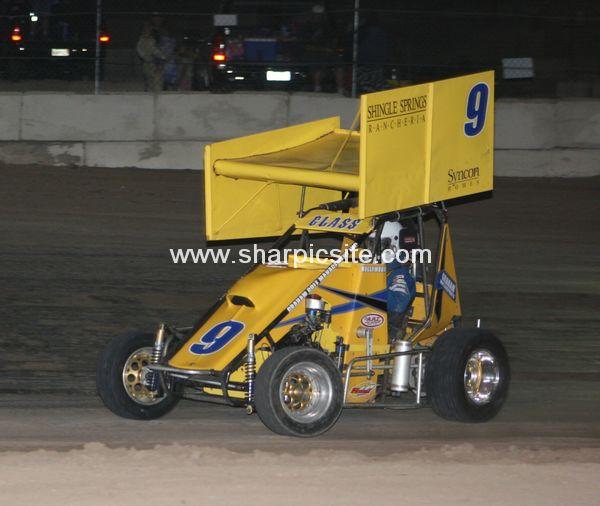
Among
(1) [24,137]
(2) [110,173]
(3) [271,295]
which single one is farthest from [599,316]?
(1) [24,137]

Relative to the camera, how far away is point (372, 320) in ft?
24.0

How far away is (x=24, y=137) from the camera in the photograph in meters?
14.9

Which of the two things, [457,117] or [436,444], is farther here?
[457,117]

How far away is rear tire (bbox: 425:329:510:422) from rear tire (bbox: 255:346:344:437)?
76cm

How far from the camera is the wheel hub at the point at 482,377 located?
7.43 metres

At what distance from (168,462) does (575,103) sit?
10.6m

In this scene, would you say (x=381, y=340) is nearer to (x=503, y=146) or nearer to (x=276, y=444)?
(x=276, y=444)

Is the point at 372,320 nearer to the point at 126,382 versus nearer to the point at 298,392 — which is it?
the point at 298,392

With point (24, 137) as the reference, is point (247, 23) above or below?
above

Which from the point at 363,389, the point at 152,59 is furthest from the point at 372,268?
the point at 152,59

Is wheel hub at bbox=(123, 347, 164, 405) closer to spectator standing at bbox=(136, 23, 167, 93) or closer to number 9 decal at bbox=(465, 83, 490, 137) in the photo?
number 9 decal at bbox=(465, 83, 490, 137)

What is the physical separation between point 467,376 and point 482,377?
0.12 metres

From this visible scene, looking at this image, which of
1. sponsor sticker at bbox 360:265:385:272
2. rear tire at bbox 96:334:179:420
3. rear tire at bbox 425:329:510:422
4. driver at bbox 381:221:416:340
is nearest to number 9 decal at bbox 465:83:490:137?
driver at bbox 381:221:416:340

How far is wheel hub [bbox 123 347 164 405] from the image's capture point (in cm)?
712
